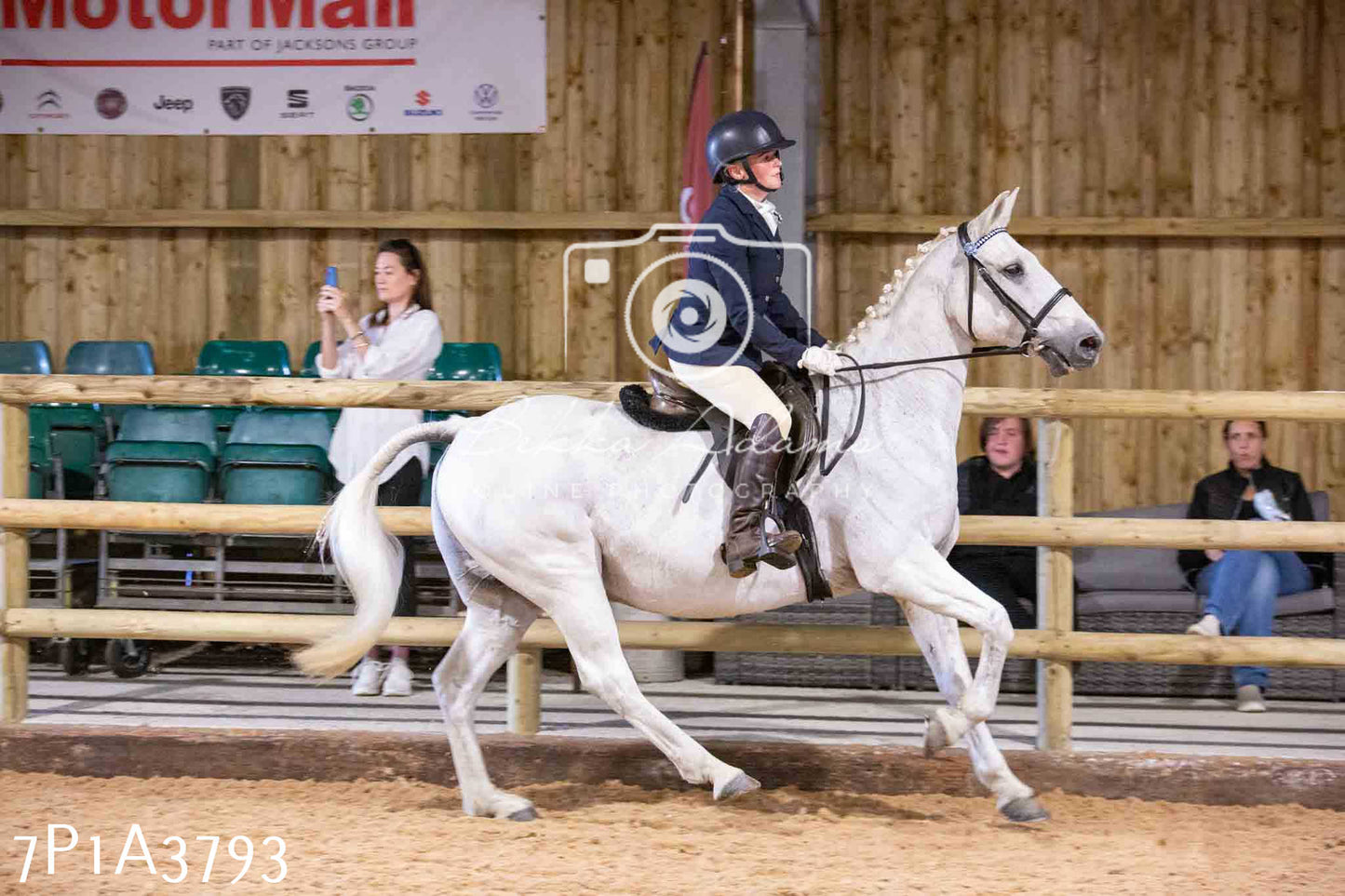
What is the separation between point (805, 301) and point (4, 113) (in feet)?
18.1

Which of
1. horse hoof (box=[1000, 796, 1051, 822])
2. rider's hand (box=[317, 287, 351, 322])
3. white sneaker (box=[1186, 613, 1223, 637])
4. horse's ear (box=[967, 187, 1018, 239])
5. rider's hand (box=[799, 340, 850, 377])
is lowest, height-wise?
horse hoof (box=[1000, 796, 1051, 822])

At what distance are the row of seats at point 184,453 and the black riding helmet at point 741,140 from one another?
2826 millimetres

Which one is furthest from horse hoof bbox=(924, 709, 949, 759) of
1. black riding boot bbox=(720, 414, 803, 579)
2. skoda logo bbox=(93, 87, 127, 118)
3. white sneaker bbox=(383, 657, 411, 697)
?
skoda logo bbox=(93, 87, 127, 118)

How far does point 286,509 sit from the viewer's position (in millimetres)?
5164

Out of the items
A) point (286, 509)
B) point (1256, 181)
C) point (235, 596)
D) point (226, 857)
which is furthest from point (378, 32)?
point (226, 857)

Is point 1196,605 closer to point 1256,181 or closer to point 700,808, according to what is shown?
point 700,808

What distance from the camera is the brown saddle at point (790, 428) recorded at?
4418mm

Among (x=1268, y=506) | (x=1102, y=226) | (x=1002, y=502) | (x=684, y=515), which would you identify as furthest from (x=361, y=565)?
(x=1102, y=226)

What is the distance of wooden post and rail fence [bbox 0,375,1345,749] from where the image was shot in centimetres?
486

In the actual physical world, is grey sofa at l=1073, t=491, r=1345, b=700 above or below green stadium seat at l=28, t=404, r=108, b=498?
below

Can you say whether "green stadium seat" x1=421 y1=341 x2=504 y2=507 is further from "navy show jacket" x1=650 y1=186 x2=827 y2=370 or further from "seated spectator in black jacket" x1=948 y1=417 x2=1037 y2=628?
"navy show jacket" x1=650 y1=186 x2=827 y2=370

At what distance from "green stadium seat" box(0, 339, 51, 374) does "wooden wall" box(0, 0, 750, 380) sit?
73 cm

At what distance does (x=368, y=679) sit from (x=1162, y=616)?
364 centimetres

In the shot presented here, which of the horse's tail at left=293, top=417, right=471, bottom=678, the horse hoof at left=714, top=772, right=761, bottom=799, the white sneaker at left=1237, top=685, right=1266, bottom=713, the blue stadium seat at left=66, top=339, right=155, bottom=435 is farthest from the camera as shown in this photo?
the blue stadium seat at left=66, top=339, right=155, bottom=435
